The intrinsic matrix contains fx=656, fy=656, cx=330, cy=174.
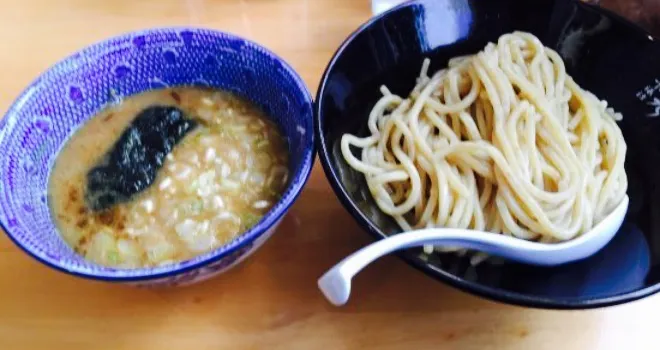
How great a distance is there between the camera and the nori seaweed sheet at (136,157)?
3.01ft

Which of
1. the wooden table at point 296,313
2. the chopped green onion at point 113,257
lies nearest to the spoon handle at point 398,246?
the wooden table at point 296,313

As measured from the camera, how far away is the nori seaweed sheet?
0.92m

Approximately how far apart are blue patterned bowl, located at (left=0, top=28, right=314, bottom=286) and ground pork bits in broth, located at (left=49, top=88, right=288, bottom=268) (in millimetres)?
20

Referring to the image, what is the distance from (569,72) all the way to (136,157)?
0.70m

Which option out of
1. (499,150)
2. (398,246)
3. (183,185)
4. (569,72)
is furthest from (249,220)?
(569,72)

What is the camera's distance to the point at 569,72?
1.08 m

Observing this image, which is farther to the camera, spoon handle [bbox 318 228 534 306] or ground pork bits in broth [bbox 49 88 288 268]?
ground pork bits in broth [bbox 49 88 288 268]

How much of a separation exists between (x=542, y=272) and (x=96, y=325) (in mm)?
595

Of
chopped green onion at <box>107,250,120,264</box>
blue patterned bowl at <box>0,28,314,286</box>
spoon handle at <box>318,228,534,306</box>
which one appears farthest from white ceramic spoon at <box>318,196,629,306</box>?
chopped green onion at <box>107,250,120,264</box>

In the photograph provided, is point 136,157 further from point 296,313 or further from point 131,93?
point 296,313

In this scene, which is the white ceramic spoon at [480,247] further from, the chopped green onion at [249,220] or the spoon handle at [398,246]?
the chopped green onion at [249,220]

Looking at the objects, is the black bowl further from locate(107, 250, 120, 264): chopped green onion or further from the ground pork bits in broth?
locate(107, 250, 120, 264): chopped green onion

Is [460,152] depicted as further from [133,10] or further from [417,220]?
[133,10]

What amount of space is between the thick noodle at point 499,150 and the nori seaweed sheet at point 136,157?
26 cm
